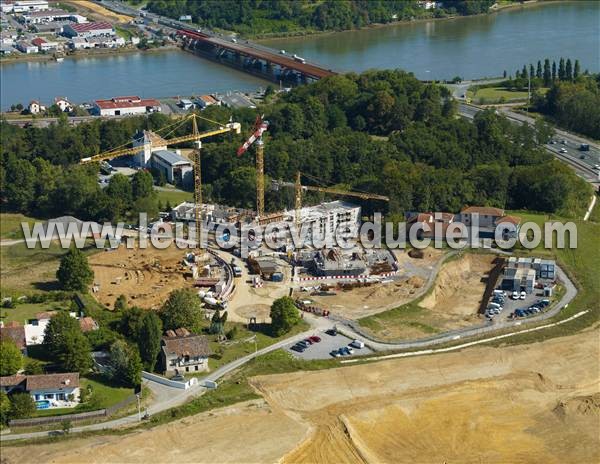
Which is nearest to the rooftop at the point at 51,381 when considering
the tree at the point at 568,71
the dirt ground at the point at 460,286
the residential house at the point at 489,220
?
the dirt ground at the point at 460,286

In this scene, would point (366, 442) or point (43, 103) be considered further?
point (43, 103)

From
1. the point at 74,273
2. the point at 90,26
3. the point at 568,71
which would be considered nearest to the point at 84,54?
the point at 90,26

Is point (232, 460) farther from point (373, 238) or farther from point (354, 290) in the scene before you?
point (373, 238)

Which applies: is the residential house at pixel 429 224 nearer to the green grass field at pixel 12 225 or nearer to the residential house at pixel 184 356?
the residential house at pixel 184 356

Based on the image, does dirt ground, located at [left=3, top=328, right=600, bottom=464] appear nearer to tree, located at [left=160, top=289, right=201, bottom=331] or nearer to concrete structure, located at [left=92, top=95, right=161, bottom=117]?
tree, located at [left=160, top=289, right=201, bottom=331]

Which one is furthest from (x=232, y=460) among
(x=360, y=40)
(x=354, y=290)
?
(x=360, y=40)

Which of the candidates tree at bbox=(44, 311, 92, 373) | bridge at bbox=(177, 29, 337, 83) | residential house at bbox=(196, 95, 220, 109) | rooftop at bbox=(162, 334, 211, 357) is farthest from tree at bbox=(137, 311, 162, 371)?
bridge at bbox=(177, 29, 337, 83)
